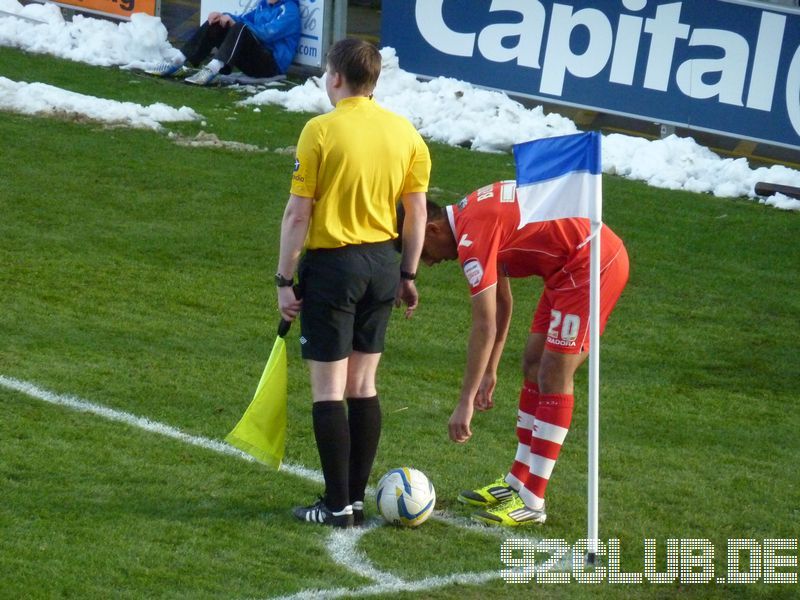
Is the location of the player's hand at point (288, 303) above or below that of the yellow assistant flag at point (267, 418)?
above

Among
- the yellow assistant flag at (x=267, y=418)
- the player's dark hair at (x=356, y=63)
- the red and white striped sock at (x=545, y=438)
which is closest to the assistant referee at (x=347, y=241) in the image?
the player's dark hair at (x=356, y=63)

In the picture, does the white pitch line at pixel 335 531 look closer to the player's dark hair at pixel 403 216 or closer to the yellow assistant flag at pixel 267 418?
the yellow assistant flag at pixel 267 418

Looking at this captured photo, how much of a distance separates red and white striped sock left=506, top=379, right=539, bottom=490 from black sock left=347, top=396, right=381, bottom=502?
762 mm

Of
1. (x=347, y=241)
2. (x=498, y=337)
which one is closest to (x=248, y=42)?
(x=498, y=337)

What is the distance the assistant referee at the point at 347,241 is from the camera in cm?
502

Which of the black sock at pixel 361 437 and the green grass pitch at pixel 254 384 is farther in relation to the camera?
the black sock at pixel 361 437

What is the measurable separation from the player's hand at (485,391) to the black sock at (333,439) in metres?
0.80

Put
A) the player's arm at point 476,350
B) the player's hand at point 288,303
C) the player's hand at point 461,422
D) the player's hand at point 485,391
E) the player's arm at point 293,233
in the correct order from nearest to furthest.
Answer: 1. the player's arm at point 293,233
2. the player's hand at point 288,303
3. the player's arm at point 476,350
4. the player's hand at point 461,422
5. the player's hand at point 485,391

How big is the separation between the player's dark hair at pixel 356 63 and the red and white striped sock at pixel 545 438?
65.3 inches

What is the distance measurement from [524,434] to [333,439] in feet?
3.61

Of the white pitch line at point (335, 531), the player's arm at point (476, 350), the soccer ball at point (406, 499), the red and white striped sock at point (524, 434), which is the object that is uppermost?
the player's arm at point (476, 350)

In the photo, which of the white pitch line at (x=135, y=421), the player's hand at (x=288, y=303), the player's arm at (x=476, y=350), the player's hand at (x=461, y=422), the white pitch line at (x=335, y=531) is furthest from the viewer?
the white pitch line at (x=135, y=421)

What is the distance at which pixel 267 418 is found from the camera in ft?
18.2

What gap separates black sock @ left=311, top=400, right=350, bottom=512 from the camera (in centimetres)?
527
